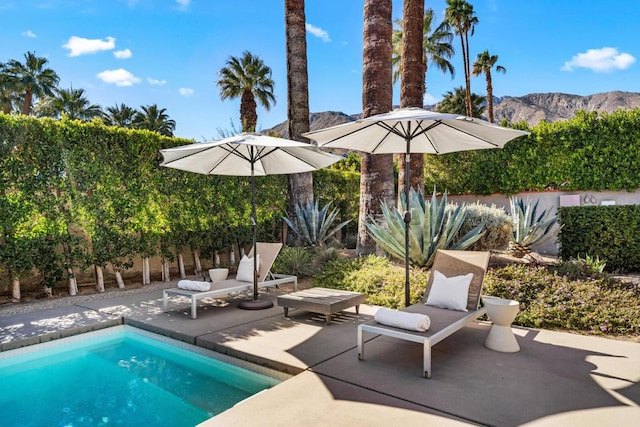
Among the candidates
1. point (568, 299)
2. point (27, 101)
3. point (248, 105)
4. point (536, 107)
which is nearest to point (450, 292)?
point (568, 299)

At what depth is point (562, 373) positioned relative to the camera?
371 centimetres

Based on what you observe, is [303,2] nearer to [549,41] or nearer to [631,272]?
[631,272]

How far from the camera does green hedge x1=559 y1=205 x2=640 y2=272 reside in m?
7.59

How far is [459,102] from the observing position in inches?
1188

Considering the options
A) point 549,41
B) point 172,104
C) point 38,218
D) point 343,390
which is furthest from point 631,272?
point 549,41

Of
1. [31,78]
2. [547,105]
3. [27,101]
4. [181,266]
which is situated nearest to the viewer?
[181,266]

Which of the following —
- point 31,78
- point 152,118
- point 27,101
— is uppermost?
point 31,78

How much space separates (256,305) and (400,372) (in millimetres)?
3094

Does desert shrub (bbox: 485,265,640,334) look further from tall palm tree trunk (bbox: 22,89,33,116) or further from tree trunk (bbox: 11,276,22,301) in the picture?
tall palm tree trunk (bbox: 22,89,33,116)

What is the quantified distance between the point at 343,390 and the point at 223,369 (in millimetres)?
1545

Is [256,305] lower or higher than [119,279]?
lower

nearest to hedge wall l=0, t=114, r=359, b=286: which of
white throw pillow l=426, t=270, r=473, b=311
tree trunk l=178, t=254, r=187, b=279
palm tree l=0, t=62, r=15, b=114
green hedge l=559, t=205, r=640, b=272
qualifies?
tree trunk l=178, t=254, r=187, b=279

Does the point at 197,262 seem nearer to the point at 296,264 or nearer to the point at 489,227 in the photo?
the point at 296,264

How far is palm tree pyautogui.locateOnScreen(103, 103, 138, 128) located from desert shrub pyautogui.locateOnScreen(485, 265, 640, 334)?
30.5 metres
